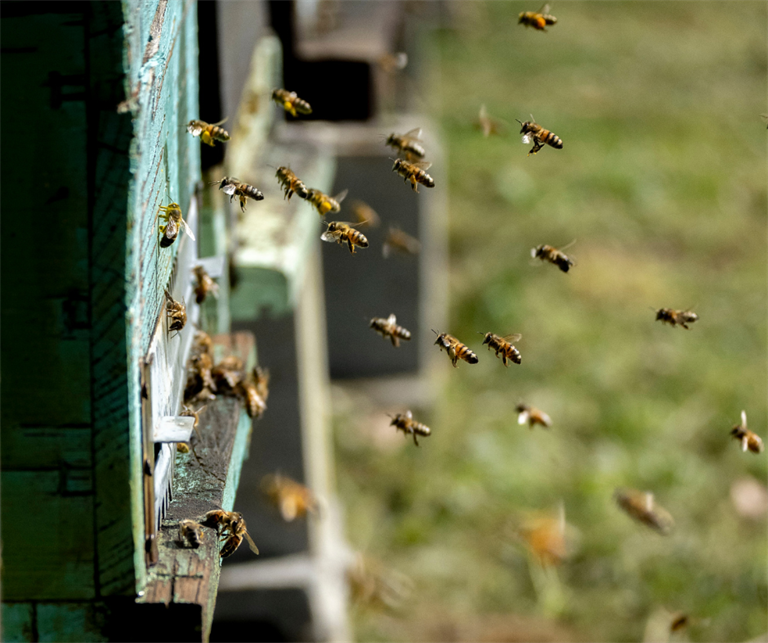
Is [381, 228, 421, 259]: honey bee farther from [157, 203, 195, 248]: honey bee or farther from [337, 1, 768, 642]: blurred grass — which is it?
[157, 203, 195, 248]: honey bee

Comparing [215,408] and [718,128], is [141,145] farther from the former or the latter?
[718,128]

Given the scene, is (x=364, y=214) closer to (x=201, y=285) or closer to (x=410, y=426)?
(x=410, y=426)

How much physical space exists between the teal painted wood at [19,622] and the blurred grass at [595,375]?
141 inches

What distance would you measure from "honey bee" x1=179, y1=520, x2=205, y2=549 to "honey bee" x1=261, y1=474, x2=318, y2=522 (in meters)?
2.44

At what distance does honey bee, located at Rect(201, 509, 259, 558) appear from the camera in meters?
1.77

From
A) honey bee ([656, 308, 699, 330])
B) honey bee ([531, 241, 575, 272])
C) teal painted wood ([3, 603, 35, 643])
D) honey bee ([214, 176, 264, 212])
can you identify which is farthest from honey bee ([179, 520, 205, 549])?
honey bee ([656, 308, 699, 330])

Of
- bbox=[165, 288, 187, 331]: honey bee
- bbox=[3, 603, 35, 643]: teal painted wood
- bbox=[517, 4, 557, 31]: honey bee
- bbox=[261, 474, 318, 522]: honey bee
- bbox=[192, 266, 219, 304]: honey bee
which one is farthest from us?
bbox=[261, 474, 318, 522]: honey bee

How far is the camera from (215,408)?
7.34 ft

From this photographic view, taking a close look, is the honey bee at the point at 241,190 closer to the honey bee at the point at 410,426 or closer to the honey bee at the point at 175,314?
the honey bee at the point at 175,314

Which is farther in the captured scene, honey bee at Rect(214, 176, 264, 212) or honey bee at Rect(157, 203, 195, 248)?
honey bee at Rect(214, 176, 264, 212)

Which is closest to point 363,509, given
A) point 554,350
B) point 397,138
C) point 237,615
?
point 237,615

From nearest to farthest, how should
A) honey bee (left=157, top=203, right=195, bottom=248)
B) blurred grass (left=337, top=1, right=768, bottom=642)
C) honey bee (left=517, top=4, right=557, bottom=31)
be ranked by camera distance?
honey bee (left=157, top=203, right=195, bottom=248) < honey bee (left=517, top=4, right=557, bottom=31) < blurred grass (left=337, top=1, right=768, bottom=642)

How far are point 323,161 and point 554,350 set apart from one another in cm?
356

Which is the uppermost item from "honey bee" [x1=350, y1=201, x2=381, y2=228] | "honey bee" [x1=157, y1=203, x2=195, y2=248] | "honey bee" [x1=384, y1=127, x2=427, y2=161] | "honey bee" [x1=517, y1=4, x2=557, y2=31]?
"honey bee" [x1=517, y1=4, x2=557, y2=31]
